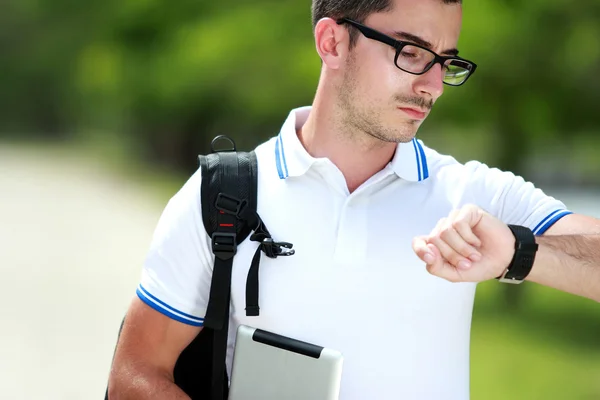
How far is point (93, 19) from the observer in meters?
20.6

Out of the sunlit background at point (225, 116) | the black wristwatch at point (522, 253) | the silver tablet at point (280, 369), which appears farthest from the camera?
the sunlit background at point (225, 116)

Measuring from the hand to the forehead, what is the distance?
1.94 ft

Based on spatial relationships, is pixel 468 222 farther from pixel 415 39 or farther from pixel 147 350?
pixel 147 350

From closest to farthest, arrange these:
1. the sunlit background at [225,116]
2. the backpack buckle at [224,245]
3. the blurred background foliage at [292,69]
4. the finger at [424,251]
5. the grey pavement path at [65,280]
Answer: the finger at [424,251] → the backpack buckle at [224,245] → the grey pavement path at [65,280] → the sunlit background at [225,116] → the blurred background foliage at [292,69]

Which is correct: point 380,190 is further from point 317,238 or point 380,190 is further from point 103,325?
point 103,325

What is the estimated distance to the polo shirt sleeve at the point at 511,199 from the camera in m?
2.79

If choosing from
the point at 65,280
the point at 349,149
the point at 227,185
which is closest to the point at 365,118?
A: the point at 349,149

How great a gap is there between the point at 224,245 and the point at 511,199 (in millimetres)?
833

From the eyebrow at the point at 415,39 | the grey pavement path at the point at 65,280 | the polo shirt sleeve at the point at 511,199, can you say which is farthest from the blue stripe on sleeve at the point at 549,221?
the grey pavement path at the point at 65,280

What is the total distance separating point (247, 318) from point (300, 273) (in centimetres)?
19

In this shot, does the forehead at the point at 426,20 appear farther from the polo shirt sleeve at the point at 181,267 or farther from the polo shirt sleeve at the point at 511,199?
the polo shirt sleeve at the point at 181,267

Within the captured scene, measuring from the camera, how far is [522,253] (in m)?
2.44

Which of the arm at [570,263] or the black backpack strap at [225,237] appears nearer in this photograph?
the arm at [570,263]

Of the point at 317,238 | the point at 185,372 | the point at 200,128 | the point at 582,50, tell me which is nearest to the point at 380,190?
the point at 317,238
